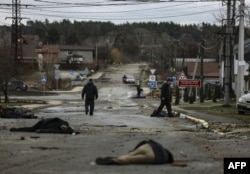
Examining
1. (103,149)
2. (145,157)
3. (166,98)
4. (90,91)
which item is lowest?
(103,149)

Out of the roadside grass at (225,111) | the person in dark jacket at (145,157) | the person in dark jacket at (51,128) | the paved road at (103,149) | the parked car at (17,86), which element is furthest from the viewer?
the parked car at (17,86)

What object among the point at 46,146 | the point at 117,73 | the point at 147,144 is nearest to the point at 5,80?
the point at 46,146

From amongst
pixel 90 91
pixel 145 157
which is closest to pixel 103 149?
pixel 145 157

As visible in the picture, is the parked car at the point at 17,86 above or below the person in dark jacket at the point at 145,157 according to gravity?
below

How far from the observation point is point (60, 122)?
1759 cm

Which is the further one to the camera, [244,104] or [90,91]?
[244,104]

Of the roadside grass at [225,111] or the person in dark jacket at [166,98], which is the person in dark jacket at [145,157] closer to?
the roadside grass at [225,111]

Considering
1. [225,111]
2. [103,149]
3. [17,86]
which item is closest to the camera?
[103,149]

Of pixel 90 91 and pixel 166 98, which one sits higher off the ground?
pixel 90 91

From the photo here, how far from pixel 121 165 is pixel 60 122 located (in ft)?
24.2

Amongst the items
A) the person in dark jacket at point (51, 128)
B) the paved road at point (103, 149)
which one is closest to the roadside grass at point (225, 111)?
the paved road at point (103, 149)

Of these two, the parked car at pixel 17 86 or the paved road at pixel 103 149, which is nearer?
the paved road at pixel 103 149

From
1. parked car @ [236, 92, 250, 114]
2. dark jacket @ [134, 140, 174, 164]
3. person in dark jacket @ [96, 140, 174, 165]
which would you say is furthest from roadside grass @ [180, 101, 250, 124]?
person in dark jacket @ [96, 140, 174, 165]

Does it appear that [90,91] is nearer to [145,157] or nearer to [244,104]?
→ [244,104]
